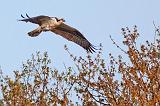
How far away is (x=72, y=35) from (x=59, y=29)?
1.88 ft

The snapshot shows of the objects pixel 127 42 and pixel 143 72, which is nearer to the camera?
pixel 143 72

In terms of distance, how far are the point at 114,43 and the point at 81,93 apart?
1136 millimetres

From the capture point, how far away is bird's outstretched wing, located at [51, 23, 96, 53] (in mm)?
14028

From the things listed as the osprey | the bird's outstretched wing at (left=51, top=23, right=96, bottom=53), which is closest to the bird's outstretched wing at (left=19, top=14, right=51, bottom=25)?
the osprey

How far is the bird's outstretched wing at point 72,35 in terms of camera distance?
552 inches

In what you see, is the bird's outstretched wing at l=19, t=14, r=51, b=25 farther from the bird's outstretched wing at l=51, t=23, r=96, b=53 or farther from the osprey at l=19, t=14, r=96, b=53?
the bird's outstretched wing at l=51, t=23, r=96, b=53

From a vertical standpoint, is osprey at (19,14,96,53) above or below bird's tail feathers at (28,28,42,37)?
above

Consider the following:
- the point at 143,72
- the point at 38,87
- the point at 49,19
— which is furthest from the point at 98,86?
the point at 49,19

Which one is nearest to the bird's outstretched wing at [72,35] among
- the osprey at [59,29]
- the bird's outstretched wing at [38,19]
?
the osprey at [59,29]

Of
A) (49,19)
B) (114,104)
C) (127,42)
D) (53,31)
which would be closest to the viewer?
(114,104)

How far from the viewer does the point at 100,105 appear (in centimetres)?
762

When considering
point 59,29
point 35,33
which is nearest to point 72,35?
point 59,29

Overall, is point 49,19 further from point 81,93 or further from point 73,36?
point 81,93

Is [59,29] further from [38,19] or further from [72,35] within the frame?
[38,19]
